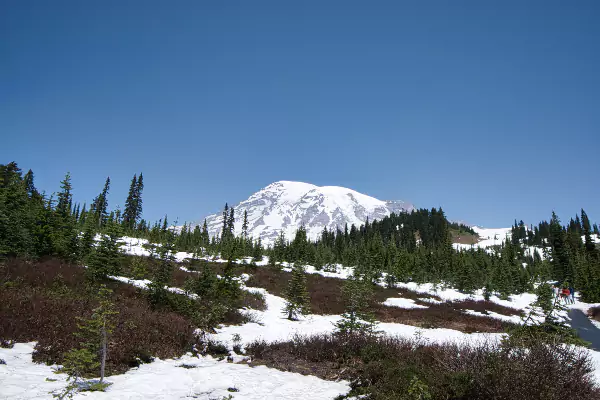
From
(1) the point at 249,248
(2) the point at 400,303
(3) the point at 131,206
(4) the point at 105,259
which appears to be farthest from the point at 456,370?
(3) the point at 131,206

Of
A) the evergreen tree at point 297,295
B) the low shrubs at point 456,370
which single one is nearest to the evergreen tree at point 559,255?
the evergreen tree at point 297,295

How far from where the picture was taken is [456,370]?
6.75 m

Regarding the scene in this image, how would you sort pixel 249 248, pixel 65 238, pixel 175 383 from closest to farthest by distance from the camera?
1. pixel 175 383
2. pixel 65 238
3. pixel 249 248

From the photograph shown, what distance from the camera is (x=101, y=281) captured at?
58.6 ft

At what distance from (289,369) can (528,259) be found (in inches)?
5665

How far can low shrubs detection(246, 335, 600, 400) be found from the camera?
5.18 m

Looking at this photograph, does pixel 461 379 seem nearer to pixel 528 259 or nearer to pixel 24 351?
pixel 24 351

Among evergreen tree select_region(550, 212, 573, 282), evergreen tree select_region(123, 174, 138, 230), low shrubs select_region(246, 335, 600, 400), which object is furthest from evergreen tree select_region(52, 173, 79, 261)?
evergreen tree select_region(550, 212, 573, 282)

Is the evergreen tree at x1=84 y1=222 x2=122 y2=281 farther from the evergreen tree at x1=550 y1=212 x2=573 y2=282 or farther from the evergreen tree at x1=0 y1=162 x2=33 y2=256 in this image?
the evergreen tree at x1=550 y1=212 x2=573 y2=282

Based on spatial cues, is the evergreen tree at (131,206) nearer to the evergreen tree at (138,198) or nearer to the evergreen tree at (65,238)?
the evergreen tree at (138,198)

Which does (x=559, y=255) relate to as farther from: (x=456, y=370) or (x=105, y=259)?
(x=105, y=259)

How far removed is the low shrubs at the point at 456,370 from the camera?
5176 millimetres

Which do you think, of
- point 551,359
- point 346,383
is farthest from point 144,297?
point 551,359

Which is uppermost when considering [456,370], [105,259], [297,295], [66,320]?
[105,259]
